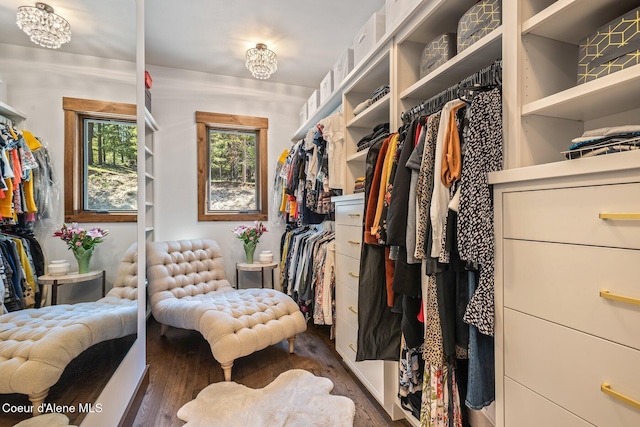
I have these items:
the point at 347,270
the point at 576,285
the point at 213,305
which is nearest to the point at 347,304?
the point at 347,270

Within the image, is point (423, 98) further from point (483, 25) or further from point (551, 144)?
point (551, 144)

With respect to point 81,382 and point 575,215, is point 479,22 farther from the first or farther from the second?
point 81,382

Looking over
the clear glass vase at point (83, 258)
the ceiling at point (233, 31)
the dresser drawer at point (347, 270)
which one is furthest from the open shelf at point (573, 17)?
the clear glass vase at point (83, 258)

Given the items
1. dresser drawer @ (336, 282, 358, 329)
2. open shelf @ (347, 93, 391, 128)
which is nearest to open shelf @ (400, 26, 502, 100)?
open shelf @ (347, 93, 391, 128)

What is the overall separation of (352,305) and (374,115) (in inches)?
49.5

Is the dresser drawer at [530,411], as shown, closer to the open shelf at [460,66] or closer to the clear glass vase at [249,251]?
the open shelf at [460,66]

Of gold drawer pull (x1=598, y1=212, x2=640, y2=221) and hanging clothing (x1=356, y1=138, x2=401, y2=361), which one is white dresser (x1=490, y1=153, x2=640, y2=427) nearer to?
gold drawer pull (x1=598, y1=212, x2=640, y2=221)

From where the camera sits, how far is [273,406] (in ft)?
5.35

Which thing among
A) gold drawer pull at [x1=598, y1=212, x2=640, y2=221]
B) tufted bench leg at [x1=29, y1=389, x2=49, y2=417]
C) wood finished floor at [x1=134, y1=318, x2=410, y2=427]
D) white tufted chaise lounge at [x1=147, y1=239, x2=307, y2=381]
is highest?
gold drawer pull at [x1=598, y1=212, x2=640, y2=221]

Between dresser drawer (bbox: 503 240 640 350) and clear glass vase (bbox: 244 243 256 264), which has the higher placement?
dresser drawer (bbox: 503 240 640 350)

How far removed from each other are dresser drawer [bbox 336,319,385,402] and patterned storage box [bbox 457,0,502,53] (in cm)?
A: 159

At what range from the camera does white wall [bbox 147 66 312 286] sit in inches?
125

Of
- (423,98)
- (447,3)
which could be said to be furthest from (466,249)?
(447,3)

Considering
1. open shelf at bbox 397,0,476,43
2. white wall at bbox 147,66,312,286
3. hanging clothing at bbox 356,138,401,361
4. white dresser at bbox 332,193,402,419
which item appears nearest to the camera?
open shelf at bbox 397,0,476,43
